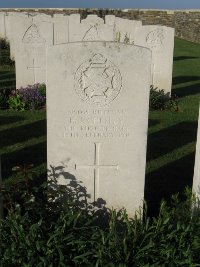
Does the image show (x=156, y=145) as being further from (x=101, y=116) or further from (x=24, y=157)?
(x=101, y=116)

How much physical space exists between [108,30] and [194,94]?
2.85 m

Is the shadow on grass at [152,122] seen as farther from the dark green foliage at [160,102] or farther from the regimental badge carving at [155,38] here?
the regimental badge carving at [155,38]

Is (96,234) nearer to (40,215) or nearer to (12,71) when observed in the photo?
(40,215)

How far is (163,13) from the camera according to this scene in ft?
84.7

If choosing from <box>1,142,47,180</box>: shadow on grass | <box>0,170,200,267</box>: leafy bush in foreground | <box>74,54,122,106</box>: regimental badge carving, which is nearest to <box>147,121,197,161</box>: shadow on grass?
<box>1,142,47,180</box>: shadow on grass

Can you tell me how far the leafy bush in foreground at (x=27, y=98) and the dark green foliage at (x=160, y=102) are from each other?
2.32 metres

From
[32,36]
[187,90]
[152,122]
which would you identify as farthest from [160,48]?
[32,36]

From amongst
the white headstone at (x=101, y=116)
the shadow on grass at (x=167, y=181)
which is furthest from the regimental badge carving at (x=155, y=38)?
the white headstone at (x=101, y=116)

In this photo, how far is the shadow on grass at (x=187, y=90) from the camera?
35.4 feet

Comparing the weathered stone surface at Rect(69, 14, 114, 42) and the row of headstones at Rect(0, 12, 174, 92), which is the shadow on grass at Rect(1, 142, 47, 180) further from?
the weathered stone surface at Rect(69, 14, 114, 42)

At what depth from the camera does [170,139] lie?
7.21 metres

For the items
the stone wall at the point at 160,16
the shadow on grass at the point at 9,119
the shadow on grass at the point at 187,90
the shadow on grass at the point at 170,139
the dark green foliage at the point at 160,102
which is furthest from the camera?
the stone wall at the point at 160,16

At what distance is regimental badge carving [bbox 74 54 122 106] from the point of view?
3.80 metres

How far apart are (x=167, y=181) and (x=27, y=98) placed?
4.32 meters
